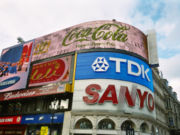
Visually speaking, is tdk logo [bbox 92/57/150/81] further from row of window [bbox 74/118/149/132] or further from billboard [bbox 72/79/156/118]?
row of window [bbox 74/118/149/132]

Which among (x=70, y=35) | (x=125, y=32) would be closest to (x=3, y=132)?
(x=70, y=35)

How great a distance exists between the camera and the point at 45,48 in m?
43.1

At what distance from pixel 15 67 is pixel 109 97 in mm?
27923

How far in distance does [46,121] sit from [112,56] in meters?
17.8

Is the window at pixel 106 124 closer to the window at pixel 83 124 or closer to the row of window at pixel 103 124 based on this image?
the row of window at pixel 103 124

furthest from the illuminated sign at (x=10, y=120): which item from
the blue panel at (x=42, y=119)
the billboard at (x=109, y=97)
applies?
the billboard at (x=109, y=97)

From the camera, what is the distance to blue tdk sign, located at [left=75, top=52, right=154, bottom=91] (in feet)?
109

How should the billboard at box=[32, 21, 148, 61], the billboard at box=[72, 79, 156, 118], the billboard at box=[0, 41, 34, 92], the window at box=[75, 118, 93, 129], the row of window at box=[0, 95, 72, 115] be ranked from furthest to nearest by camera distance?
the billboard at box=[0, 41, 34, 92], the billboard at box=[32, 21, 148, 61], the row of window at box=[0, 95, 72, 115], the window at box=[75, 118, 93, 129], the billboard at box=[72, 79, 156, 118]

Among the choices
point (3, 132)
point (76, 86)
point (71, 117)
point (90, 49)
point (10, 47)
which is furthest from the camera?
point (10, 47)

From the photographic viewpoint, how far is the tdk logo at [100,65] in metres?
Result: 33.4

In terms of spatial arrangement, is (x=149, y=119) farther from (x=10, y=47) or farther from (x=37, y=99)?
(x=10, y=47)

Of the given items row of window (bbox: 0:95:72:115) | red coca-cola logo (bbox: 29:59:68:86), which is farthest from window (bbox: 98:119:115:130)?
red coca-cola logo (bbox: 29:59:68:86)

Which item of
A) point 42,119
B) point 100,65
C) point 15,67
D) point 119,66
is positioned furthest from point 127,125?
point 15,67

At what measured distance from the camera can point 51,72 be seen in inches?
1495
